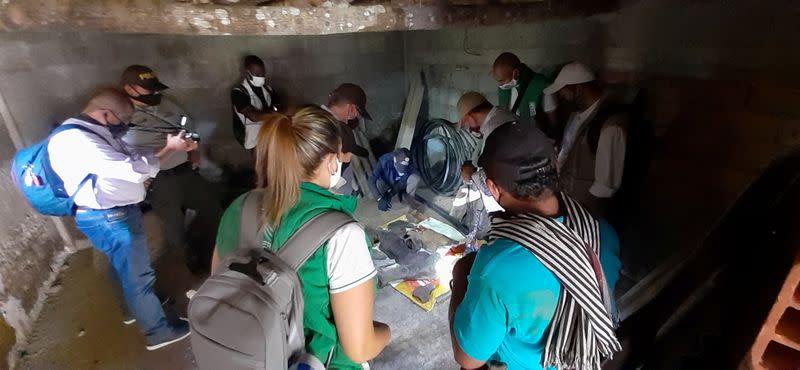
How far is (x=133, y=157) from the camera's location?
223 centimetres

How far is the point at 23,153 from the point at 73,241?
1735 millimetres

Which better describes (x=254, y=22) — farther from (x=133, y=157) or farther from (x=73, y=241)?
(x=73, y=241)

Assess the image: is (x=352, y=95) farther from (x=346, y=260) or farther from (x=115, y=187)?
(x=346, y=260)

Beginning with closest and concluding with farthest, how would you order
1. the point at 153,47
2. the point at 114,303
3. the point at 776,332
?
the point at 776,332 < the point at 114,303 < the point at 153,47

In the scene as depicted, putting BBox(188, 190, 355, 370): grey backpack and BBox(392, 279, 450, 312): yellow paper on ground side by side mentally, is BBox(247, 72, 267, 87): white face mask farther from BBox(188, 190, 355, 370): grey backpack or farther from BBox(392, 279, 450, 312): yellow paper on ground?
BBox(188, 190, 355, 370): grey backpack

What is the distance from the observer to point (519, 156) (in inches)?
44.1

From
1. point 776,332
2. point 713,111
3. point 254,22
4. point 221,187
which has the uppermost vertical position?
point 254,22

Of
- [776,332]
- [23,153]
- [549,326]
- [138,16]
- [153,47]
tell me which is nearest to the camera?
[776,332]

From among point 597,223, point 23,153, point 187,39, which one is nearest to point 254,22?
point 23,153

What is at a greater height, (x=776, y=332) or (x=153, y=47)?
(x=153, y=47)

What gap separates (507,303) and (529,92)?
230 centimetres

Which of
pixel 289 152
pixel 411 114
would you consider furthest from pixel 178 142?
pixel 411 114

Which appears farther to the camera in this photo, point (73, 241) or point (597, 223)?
point (73, 241)

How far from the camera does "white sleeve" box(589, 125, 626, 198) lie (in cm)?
228
